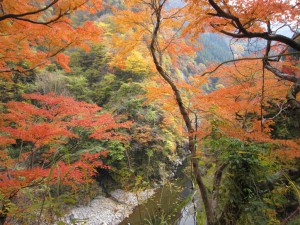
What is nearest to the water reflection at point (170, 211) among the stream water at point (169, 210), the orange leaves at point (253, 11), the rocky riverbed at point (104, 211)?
the stream water at point (169, 210)

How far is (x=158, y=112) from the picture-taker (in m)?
13.2

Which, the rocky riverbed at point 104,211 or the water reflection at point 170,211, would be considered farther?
the rocky riverbed at point 104,211

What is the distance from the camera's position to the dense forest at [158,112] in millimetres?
2116

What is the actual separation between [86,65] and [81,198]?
10621mm

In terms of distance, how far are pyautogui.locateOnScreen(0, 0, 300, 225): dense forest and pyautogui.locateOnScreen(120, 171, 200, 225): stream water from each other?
3.5 inches

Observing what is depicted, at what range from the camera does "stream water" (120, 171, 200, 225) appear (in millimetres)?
1637

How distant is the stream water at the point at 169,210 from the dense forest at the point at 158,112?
0.09 metres

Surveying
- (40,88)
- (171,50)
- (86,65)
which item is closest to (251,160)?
(171,50)

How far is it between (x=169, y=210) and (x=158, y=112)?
11.1 m

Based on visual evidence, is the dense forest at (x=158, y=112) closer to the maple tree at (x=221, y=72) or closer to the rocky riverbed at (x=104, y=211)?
the maple tree at (x=221, y=72)

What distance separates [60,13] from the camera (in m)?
3.68

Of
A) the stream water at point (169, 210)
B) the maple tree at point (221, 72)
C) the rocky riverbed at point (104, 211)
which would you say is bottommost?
the rocky riverbed at point (104, 211)

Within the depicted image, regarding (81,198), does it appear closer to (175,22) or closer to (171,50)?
(171,50)

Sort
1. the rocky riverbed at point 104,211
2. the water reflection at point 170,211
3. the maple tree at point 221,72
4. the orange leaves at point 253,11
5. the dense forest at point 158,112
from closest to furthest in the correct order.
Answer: the water reflection at point 170,211 < the dense forest at point 158,112 < the maple tree at point 221,72 < the orange leaves at point 253,11 < the rocky riverbed at point 104,211
